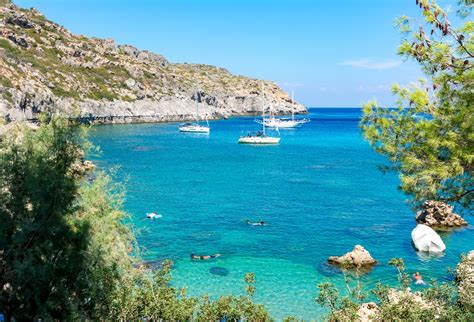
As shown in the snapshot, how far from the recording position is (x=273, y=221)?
39688mm

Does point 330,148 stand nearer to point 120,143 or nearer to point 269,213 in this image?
point 120,143

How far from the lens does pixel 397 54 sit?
11078 millimetres

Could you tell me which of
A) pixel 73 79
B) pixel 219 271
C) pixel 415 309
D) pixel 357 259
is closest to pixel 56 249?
pixel 415 309

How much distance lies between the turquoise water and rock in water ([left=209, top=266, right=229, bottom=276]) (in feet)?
0.67

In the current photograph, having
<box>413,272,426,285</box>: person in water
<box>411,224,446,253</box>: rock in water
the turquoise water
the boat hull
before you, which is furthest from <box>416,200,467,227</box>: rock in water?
the boat hull

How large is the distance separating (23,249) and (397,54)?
41.2ft

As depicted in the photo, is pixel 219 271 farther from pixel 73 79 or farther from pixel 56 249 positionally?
pixel 73 79

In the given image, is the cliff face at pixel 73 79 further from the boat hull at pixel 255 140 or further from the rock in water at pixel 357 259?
the rock in water at pixel 357 259

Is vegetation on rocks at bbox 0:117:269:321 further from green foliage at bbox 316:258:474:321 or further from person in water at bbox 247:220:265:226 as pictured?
person in water at bbox 247:220:265:226

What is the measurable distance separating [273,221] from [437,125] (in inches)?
1157

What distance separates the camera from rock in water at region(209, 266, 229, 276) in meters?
27.4

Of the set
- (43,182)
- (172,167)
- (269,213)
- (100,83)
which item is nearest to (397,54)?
(43,182)

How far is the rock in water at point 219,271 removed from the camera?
89.9ft

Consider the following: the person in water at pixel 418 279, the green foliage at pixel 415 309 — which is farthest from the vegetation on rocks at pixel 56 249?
the person in water at pixel 418 279
